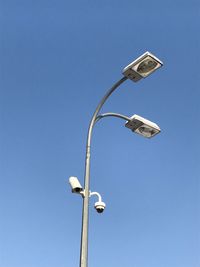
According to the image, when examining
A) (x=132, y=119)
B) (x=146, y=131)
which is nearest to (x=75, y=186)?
(x=132, y=119)

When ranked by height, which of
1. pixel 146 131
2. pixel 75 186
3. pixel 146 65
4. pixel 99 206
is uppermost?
pixel 146 65

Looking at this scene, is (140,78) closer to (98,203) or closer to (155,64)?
(155,64)

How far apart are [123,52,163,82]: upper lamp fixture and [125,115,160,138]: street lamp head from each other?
70 centimetres

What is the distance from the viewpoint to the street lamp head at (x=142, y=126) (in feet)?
27.1

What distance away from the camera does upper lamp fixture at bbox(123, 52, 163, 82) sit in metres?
7.93

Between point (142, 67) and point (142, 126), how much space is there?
1.01 m

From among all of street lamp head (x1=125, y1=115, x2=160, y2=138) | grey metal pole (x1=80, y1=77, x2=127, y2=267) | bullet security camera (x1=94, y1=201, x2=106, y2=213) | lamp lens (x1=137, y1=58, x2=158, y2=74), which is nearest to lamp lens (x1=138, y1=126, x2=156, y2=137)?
street lamp head (x1=125, y1=115, x2=160, y2=138)

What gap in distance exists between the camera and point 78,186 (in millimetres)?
7121

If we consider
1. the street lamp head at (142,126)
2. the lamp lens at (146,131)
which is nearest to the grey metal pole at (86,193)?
the street lamp head at (142,126)

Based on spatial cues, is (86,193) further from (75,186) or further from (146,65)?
(146,65)

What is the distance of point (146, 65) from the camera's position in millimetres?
8086

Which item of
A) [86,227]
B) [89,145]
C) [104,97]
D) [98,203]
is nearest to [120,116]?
[104,97]

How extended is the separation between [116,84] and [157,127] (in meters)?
1.06

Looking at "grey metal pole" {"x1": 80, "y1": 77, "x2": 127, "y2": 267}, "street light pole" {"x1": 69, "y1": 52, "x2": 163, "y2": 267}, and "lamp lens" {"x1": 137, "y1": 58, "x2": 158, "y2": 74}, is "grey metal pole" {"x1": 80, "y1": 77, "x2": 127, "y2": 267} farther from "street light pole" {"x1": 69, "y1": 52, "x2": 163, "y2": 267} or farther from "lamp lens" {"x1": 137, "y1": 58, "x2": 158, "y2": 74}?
"lamp lens" {"x1": 137, "y1": 58, "x2": 158, "y2": 74}
